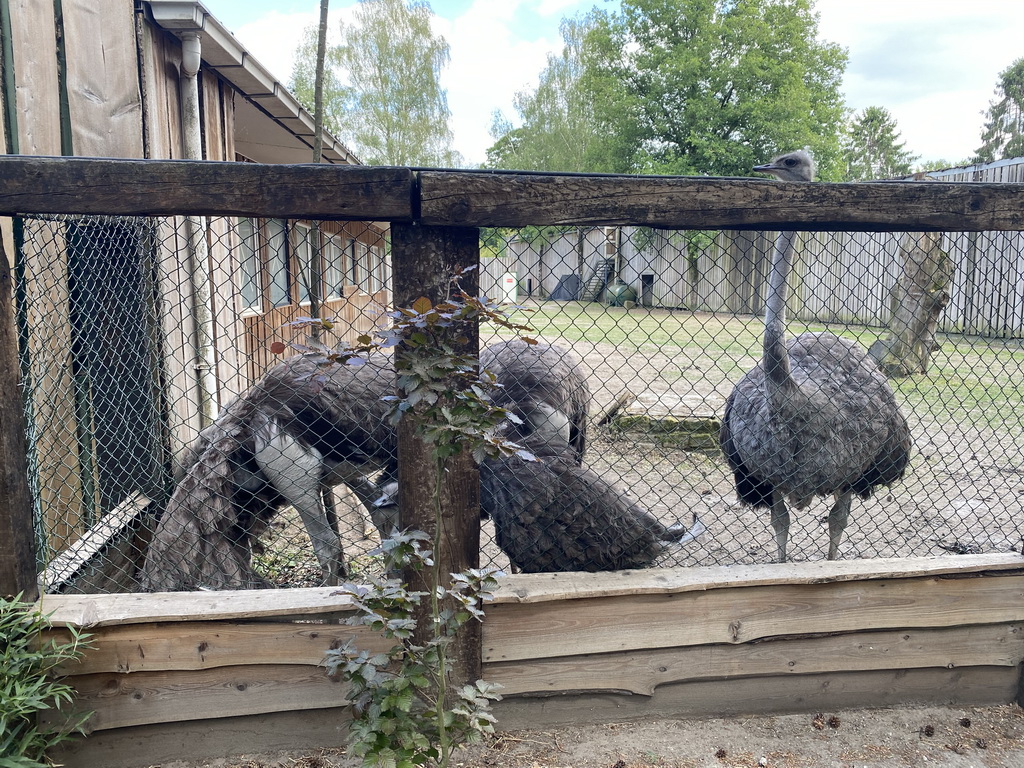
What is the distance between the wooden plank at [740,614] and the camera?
2.70 meters

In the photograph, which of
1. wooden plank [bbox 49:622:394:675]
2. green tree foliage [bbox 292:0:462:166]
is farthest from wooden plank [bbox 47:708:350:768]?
green tree foliage [bbox 292:0:462:166]

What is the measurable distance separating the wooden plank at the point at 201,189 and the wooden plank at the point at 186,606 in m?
1.17

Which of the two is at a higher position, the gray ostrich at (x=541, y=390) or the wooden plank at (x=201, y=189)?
the wooden plank at (x=201, y=189)

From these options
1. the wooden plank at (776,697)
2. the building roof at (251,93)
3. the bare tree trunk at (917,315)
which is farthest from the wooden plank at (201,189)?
the bare tree trunk at (917,315)

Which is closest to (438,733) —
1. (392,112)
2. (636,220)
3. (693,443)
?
(636,220)

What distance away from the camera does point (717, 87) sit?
24.5 metres

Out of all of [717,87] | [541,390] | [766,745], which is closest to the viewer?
[766,745]

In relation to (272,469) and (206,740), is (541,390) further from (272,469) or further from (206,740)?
(206,740)

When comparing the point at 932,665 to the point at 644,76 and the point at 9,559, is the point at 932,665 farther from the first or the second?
the point at 644,76

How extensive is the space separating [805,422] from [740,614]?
1.38m

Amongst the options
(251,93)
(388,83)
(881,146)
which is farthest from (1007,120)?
(251,93)

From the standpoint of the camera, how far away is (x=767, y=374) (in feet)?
12.5

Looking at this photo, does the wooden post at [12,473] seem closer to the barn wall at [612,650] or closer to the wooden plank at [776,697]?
the barn wall at [612,650]

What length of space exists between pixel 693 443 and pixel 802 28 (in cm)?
2255
